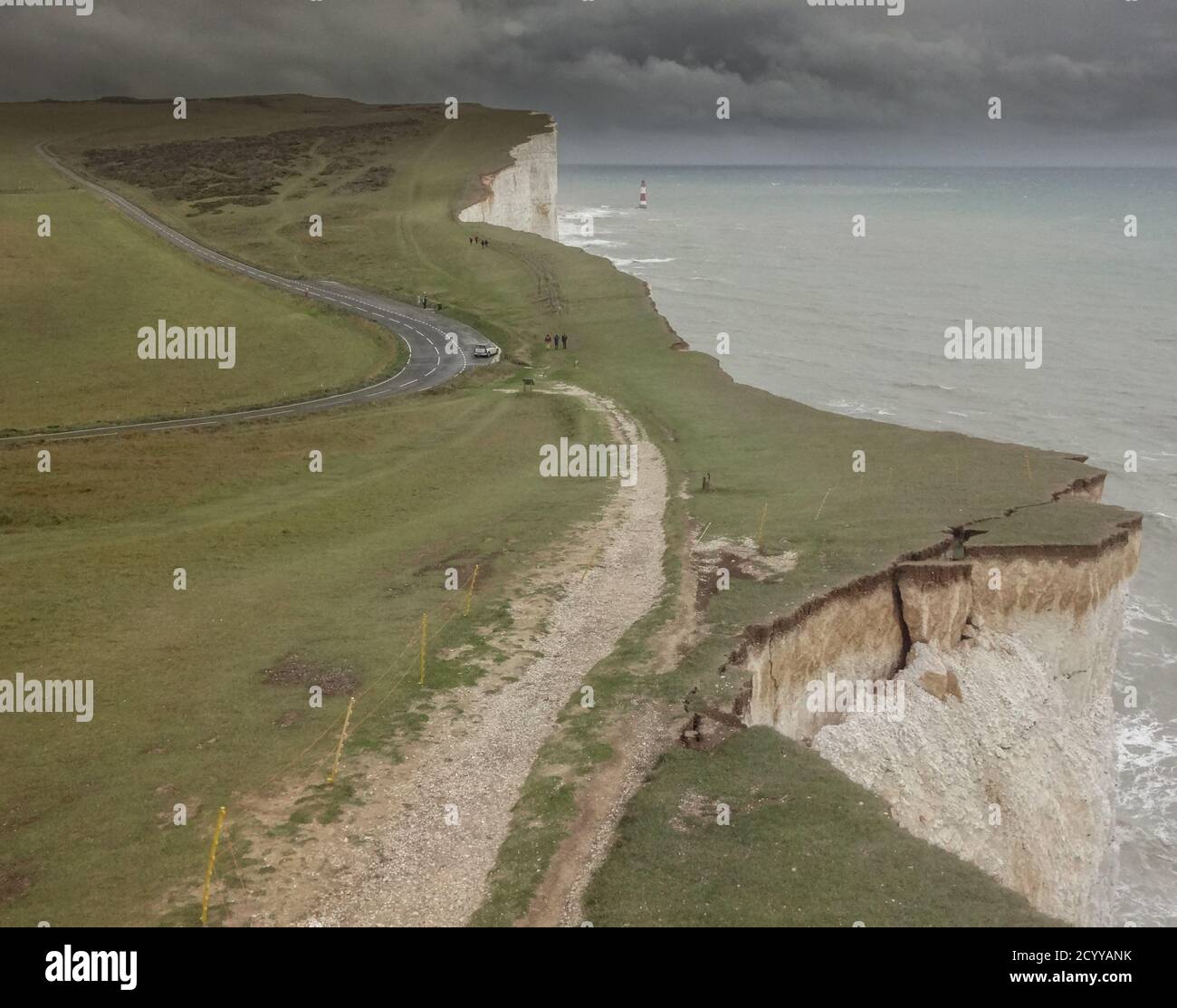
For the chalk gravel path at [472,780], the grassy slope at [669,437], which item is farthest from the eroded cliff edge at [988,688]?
the chalk gravel path at [472,780]

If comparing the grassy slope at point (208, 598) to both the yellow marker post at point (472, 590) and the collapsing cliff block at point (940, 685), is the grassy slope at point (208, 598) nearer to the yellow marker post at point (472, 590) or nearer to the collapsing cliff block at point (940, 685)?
the yellow marker post at point (472, 590)

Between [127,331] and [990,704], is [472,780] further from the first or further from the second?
[127,331]

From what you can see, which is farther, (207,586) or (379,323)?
(379,323)

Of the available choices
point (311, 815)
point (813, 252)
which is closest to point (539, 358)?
point (311, 815)

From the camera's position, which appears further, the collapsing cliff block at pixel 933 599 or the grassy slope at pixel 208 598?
the collapsing cliff block at pixel 933 599

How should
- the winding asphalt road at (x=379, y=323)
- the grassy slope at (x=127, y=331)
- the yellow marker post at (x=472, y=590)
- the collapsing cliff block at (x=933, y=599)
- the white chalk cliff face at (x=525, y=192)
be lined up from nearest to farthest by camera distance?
the yellow marker post at (x=472, y=590)
the collapsing cliff block at (x=933, y=599)
the winding asphalt road at (x=379, y=323)
the grassy slope at (x=127, y=331)
the white chalk cliff face at (x=525, y=192)

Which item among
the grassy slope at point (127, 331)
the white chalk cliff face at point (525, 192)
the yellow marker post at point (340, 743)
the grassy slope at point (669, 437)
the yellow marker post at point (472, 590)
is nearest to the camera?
the yellow marker post at point (340, 743)

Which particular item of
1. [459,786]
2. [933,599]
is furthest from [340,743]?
[933,599]
